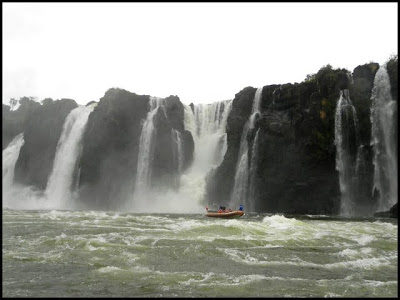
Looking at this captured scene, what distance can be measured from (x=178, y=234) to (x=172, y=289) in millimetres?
9486

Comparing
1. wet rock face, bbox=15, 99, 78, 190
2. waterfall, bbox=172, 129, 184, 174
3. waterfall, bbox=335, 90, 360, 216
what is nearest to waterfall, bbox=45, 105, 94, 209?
wet rock face, bbox=15, 99, 78, 190

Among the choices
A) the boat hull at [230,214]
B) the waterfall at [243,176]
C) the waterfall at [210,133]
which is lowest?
the boat hull at [230,214]

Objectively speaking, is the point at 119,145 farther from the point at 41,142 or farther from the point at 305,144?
the point at 305,144

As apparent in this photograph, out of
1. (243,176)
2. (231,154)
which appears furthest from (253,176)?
(231,154)

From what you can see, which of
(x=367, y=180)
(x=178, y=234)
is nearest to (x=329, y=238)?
(x=178, y=234)

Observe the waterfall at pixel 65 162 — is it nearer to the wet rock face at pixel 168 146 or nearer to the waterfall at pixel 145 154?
the waterfall at pixel 145 154

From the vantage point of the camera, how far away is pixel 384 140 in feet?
129

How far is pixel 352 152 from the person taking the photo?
40.5 metres

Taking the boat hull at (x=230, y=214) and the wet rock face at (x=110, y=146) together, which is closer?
the boat hull at (x=230, y=214)

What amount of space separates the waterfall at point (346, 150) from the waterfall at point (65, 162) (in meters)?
35.2

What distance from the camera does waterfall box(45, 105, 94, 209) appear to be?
5638 cm

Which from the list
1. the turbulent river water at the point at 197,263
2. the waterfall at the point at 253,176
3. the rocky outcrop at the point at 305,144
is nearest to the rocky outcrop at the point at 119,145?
the rocky outcrop at the point at 305,144

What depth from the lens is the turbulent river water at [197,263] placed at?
934cm

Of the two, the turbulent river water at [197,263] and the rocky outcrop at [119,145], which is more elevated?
the rocky outcrop at [119,145]
